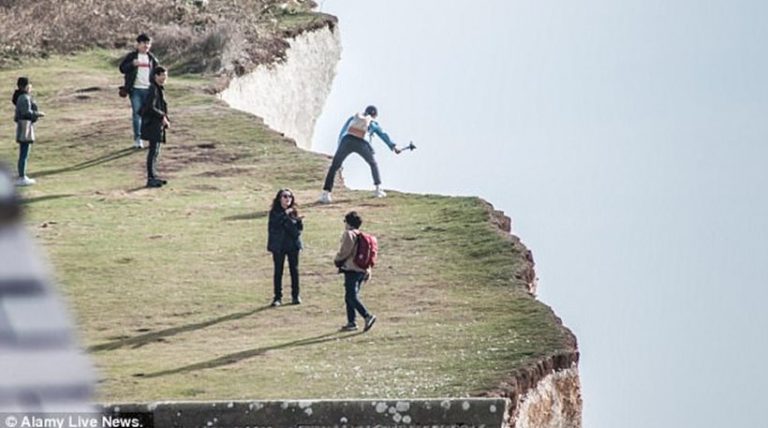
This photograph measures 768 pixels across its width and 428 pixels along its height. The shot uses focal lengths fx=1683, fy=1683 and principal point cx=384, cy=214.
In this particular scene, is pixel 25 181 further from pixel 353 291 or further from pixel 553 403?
pixel 553 403

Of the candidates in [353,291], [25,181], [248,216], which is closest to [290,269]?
[353,291]

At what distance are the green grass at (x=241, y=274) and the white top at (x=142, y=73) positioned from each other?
1551 mm

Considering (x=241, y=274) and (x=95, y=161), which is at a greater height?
(x=95, y=161)

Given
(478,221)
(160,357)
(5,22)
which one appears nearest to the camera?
(160,357)

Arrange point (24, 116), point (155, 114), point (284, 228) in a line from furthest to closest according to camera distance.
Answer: point (24, 116), point (155, 114), point (284, 228)

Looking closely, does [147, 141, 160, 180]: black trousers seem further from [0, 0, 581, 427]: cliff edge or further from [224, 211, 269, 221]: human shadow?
[224, 211, 269, 221]: human shadow

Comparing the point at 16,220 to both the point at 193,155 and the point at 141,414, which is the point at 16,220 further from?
the point at 193,155

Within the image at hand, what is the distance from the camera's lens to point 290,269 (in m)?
21.6

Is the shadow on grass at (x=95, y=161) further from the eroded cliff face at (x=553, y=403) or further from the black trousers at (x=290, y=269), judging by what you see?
the eroded cliff face at (x=553, y=403)

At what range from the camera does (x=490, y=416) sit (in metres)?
13.3

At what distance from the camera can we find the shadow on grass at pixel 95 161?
3316 centimetres

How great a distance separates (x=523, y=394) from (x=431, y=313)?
4.08m

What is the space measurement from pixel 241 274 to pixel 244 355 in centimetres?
597

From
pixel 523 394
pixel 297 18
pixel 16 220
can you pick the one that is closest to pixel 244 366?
pixel 523 394
